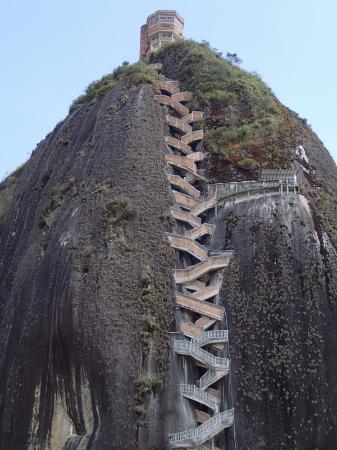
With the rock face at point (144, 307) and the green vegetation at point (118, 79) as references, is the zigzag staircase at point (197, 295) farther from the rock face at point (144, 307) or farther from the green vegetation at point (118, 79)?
the green vegetation at point (118, 79)

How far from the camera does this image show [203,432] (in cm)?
2716

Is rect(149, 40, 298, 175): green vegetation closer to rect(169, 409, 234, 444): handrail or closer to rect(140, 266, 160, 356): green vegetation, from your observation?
rect(140, 266, 160, 356): green vegetation

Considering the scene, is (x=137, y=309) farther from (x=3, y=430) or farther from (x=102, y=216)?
(x=3, y=430)

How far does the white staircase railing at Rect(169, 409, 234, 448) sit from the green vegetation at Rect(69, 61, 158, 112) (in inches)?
815

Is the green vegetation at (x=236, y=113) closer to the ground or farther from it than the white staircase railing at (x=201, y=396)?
farther from it

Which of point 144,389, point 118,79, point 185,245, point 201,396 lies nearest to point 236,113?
point 118,79

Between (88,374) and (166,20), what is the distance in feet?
147

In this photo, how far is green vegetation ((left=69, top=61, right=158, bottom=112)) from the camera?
1585 inches

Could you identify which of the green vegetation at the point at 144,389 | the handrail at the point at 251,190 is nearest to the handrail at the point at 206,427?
the green vegetation at the point at 144,389

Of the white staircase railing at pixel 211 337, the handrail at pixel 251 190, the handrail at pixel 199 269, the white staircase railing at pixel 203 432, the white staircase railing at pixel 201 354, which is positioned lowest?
the white staircase railing at pixel 203 432

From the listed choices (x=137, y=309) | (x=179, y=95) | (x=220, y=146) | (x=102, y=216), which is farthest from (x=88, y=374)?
(x=179, y=95)

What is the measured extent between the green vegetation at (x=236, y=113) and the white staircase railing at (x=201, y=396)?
12.6 meters

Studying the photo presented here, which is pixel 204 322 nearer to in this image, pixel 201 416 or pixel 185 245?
pixel 185 245

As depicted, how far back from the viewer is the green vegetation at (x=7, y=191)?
153 feet
